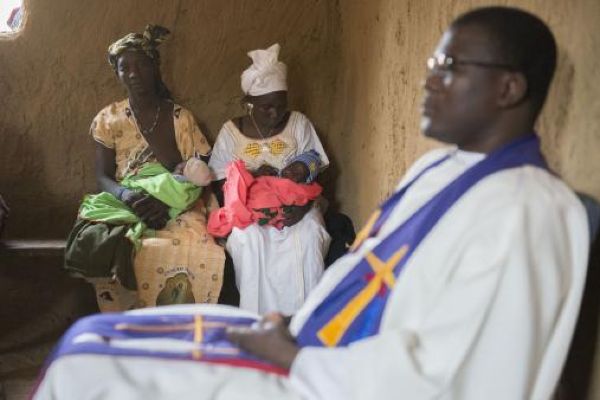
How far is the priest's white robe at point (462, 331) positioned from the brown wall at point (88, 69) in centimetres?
296

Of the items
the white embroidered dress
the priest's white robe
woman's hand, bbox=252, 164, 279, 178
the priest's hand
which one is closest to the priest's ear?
the priest's white robe

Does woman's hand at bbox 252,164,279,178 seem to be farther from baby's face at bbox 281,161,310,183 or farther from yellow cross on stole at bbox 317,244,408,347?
yellow cross on stole at bbox 317,244,408,347

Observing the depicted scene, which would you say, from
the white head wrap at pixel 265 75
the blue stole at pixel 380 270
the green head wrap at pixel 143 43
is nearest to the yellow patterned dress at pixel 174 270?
the white head wrap at pixel 265 75

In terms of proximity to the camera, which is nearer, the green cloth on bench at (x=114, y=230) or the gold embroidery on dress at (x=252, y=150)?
the green cloth on bench at (x=114, y=230)

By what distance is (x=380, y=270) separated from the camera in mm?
1561

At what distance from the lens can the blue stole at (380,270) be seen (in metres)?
1.43

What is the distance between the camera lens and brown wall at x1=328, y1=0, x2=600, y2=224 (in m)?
1.59

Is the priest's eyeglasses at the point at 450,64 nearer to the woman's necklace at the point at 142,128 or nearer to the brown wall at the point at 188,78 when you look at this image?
the brown wall at the point at 188,78

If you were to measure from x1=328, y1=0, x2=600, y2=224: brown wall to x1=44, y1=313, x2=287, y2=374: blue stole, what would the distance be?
91cm

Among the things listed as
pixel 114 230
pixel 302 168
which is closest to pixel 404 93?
pixel 302 168

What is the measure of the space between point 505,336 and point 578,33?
80 cm

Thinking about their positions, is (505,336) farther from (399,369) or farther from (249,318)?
(249,318)

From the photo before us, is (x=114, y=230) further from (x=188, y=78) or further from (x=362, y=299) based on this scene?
(x=362, y=299)

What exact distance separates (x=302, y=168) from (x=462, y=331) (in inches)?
95.1
